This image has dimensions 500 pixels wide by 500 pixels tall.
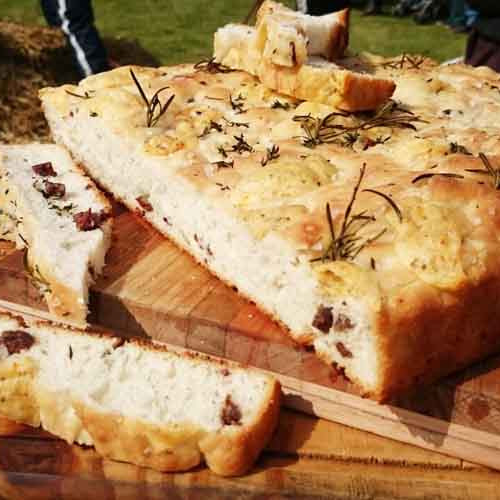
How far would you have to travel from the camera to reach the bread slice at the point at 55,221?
12.7 feet

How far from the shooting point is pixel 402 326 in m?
3.08

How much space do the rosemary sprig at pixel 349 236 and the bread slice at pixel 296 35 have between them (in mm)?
1610

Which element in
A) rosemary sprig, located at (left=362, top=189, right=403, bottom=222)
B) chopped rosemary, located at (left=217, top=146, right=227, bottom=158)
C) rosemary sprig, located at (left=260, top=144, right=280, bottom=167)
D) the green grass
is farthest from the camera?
the green grass

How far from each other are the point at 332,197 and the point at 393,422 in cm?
105

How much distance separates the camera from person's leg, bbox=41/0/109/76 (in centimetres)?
1045

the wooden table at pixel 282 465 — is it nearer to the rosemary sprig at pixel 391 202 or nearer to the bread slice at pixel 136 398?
the bread slice at pixel 136 398

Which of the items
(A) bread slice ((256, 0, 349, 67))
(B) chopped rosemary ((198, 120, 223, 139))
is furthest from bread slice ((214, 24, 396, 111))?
(B) chopped rosemary ((198, 120, 223, 139))

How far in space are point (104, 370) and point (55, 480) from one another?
1.81 ft

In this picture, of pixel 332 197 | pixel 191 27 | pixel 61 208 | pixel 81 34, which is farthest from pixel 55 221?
pixel 191 27

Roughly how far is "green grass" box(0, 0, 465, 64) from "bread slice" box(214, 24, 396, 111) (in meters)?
8.67

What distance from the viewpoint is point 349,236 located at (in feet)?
10.8

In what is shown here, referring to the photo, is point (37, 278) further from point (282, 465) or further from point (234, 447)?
point (282, 465)

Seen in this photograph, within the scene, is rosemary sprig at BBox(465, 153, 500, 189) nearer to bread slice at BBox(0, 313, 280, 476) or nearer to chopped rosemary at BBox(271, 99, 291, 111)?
chopped rosemary at BBox(271, 99, 291, 111)

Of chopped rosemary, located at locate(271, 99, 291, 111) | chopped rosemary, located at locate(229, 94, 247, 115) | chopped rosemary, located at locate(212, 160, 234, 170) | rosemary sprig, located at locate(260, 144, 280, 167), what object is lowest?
chopped rosemary, located at locate(229, 94, 247, 115)
